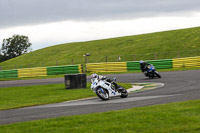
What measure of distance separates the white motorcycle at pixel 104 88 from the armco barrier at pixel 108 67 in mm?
23494

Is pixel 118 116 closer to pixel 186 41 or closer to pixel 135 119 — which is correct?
pixel 135 119

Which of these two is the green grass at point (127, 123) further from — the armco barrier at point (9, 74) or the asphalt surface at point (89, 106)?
the armco barrier at point (9, 74)

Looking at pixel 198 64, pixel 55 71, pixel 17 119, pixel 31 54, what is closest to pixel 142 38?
pixel 31 54

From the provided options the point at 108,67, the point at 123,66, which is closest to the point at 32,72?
the point at 108,67

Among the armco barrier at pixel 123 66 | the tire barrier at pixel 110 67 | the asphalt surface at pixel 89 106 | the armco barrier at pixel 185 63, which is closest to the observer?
the asphalt surface at pixel 89 106

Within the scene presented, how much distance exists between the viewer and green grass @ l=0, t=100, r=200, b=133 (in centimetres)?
829

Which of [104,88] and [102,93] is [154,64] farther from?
[102,93]

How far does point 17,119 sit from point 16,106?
15.7 feet

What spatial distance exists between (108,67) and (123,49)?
2580 centimetres

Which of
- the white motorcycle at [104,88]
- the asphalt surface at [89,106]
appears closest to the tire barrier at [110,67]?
the asphalt surface at [89,106]

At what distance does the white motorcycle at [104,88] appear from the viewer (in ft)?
53.4

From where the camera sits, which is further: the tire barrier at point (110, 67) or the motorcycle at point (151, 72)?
the tire barrier at point (110, 67)

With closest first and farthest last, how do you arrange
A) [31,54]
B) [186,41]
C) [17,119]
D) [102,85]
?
[17,119]
[102,85]
[186,41]
[31,54]

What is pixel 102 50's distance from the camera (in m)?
69.6
